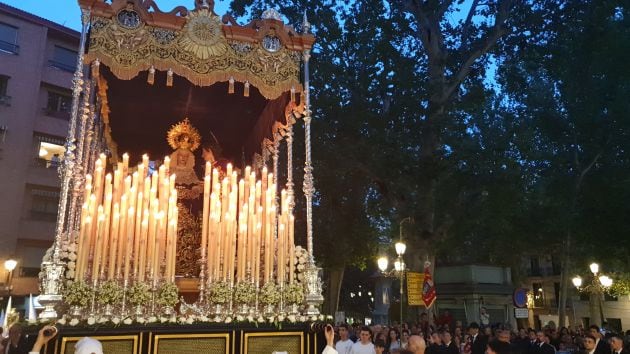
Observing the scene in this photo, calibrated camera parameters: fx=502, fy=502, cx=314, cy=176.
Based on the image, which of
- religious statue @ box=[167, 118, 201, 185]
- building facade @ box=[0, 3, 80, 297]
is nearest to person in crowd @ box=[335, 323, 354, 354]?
religious statue @ box=[167, 118, 201, 185]

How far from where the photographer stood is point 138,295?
7746 mm

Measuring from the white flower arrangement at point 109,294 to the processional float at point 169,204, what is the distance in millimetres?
15

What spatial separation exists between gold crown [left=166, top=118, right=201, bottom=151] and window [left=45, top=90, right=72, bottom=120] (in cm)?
2089

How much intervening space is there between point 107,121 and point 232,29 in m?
4.70

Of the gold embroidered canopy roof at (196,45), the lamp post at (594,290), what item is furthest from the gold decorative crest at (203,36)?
the lamp post at (594,290)

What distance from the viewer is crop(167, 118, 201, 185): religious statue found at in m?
12.5

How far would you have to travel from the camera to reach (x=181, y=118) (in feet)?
41.6

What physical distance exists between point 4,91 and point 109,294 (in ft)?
85.8

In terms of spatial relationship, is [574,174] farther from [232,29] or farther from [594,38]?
[232,29]

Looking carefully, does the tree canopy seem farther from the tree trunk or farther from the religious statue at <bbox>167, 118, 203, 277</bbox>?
the religious statue at <bbox>167, 118, 203, 277</bbox>

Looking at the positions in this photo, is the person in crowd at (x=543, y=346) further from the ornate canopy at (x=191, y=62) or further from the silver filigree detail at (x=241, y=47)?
the silver filigree detail at (x=241, y=47)

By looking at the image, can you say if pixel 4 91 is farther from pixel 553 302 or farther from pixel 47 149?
pixel 553 302

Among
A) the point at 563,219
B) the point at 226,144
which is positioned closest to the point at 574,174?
the point at 563,219

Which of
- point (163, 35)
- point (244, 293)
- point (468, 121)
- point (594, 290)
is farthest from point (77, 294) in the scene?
point (594, 290)
